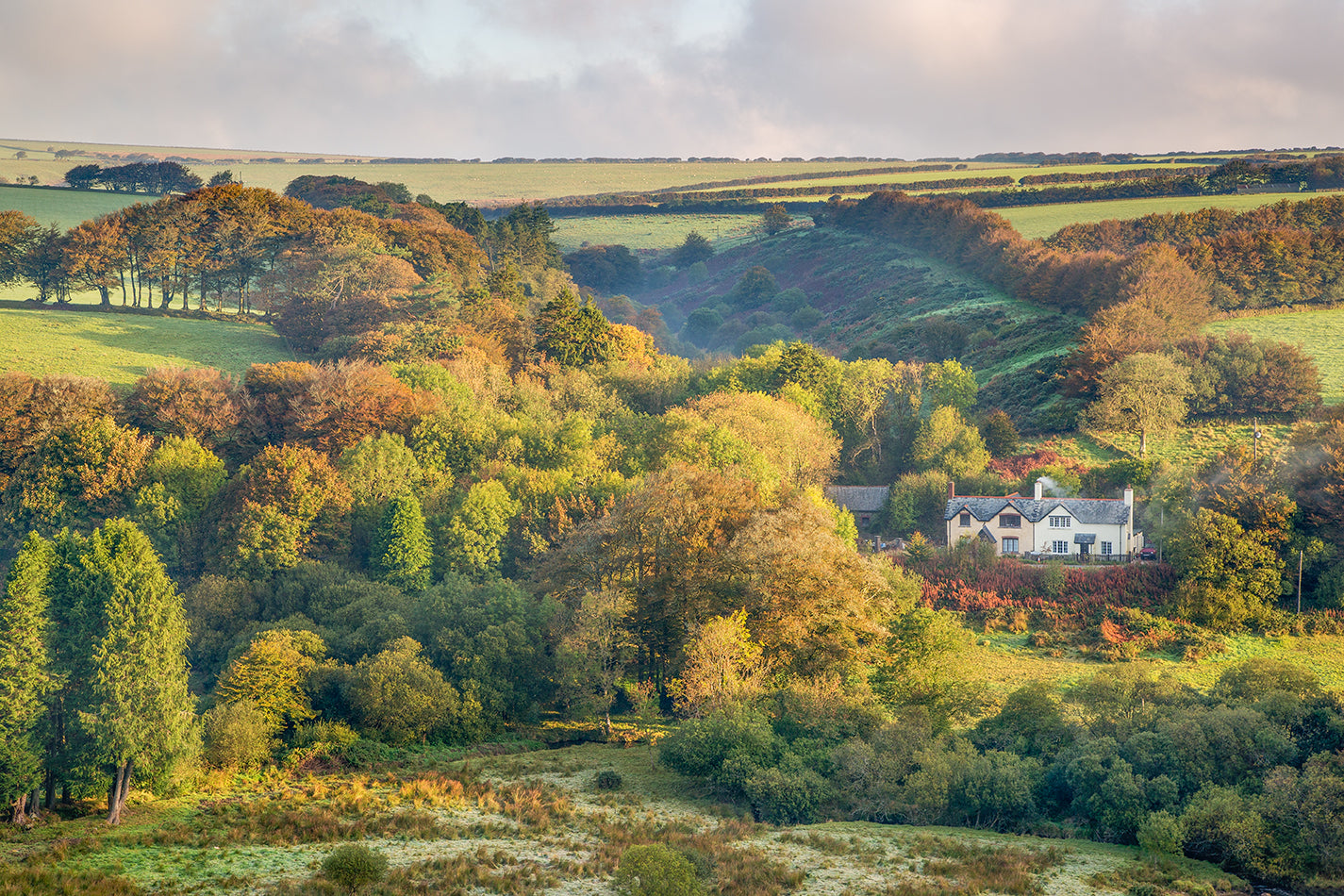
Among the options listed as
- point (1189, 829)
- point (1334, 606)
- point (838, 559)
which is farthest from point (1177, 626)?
point (1189, 829)

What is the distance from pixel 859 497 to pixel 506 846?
43129mm

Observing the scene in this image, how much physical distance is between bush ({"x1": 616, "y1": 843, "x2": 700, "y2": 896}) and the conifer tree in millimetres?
18113

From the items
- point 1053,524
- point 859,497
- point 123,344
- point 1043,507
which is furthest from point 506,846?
point 123,344

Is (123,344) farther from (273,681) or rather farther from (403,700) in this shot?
(403,700)

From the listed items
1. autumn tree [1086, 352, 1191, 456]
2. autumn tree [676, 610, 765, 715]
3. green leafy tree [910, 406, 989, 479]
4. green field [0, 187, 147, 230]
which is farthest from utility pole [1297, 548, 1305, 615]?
green field [0, 187, 147, 230]

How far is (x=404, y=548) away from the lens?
56688mm

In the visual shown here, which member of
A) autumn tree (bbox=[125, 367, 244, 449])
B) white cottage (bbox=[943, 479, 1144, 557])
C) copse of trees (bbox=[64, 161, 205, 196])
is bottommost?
white cottage (bbox=[943, 479, 1144, 557])

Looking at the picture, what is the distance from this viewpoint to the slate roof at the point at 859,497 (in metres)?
73.4

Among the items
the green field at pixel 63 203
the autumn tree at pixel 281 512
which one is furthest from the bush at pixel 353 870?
the green field at pixel 63 203

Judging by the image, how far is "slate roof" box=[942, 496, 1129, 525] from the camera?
6309 centimetres

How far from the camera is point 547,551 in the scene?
186 feet

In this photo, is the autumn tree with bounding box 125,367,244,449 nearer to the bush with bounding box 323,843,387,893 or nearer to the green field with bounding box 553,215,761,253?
the bush with bounding box 323,843,387,893

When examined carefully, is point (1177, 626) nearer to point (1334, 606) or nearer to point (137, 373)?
point (1334, 606)

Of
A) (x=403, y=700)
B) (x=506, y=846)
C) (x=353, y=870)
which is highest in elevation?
(x=403, y=700)
